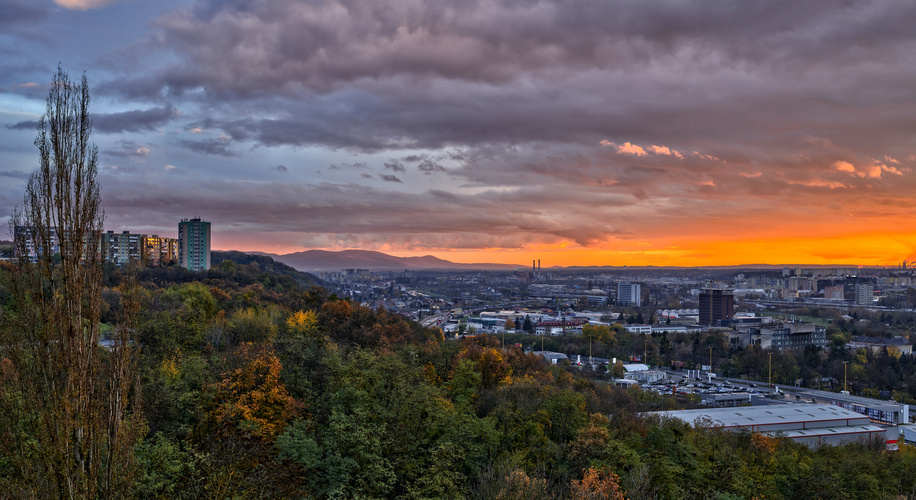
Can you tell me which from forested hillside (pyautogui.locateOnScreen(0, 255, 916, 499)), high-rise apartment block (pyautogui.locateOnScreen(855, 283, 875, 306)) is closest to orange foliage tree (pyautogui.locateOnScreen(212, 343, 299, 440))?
forested hillside (pyautogui.locateOnScreen(0, 255, 916, 499))

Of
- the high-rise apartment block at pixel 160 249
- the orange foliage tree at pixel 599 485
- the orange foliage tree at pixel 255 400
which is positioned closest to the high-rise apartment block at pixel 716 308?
the high-rise apartment block at pixel 160 249

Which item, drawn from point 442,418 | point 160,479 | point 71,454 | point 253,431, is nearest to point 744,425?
point 442,418

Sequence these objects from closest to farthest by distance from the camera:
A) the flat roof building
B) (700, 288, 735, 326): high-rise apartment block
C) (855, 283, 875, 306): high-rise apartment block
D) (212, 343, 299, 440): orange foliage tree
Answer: (212, 343, 299, 440): orange foliage tree, the flat roof building, (700, 288, 735, 326): high-rise apartment block, (855, 283, 875, 306): high-rise apartment block

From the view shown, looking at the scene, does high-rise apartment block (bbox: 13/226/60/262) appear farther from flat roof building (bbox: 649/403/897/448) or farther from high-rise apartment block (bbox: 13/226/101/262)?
flat roof building (bbox: 649/403/897/448)

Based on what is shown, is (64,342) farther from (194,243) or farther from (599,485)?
(194,243)

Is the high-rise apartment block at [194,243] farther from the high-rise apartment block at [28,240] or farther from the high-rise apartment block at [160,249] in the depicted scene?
the high-rise apartment block at [28,240]

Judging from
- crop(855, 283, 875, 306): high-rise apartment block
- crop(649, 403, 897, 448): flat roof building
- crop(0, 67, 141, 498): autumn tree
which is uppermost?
crop(0, 67, 141, 498): autumn tree

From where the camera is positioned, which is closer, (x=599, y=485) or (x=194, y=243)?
(x=599, y=485)

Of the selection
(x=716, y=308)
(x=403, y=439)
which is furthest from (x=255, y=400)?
(x=716, y=308)
